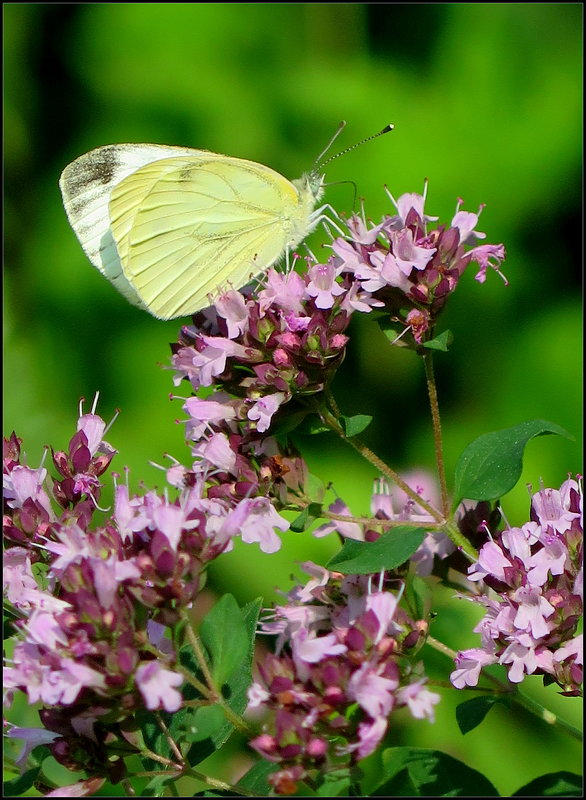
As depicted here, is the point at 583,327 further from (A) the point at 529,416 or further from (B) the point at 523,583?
(B) the point at 523,583

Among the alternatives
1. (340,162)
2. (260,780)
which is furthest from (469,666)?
(340,162)

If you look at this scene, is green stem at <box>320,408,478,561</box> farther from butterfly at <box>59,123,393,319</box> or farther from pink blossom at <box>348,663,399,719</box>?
butterfly at <box>59,123,393,319</box>

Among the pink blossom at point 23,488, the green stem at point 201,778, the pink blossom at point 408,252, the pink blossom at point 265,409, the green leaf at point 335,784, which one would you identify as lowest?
the green stem at point 201,778

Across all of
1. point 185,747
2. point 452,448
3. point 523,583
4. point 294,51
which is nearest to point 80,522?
point 185,747

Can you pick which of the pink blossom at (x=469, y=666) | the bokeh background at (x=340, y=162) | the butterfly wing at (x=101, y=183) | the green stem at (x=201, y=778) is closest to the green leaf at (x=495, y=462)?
the pink blossom at (x=469, y=666)

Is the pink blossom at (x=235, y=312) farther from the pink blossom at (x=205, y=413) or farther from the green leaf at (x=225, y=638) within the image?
the green leaf at (x=225, y=638)

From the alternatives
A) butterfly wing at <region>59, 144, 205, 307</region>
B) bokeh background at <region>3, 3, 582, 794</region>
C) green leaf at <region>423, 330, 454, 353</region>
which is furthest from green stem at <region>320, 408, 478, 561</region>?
bokeh background at <region>3, 3, 582, 794</region>

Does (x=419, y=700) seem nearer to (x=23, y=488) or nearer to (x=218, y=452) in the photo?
(x=218, y=452)
